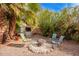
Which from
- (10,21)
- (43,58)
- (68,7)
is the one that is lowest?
(43,58)

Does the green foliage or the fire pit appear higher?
the green foliage

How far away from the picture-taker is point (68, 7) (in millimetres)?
2197

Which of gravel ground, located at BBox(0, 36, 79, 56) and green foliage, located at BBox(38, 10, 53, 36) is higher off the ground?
green foliage, located at BBox(38, 10, 53, 36)

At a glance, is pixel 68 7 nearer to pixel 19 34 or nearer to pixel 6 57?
pixel 19 34

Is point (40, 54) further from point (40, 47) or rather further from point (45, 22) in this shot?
point (45, 22)

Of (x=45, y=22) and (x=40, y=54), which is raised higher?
(x=45, y=22)

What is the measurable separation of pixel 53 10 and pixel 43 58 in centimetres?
54

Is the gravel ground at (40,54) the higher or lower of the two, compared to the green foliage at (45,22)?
lower

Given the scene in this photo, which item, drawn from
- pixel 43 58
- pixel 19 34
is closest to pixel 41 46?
pixel 43 58

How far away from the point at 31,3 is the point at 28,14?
0.13 meters

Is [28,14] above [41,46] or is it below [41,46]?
above

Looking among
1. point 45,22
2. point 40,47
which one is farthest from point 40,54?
point 45,22

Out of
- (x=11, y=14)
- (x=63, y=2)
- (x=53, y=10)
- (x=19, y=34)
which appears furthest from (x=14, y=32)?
(x=63, y=2)

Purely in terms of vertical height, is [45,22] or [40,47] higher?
[45,22]
